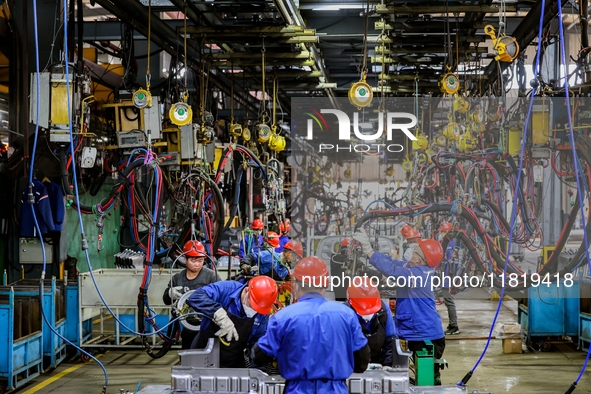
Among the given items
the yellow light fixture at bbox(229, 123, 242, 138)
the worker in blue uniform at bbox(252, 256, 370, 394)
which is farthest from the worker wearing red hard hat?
the yellow light fixture at bbox(229, 123, 242, 138)

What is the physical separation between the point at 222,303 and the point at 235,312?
0.18 metres

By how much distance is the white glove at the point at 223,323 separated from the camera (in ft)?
16.8

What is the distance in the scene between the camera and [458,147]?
35.2ft

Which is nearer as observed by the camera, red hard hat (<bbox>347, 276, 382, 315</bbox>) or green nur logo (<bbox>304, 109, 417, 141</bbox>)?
red hard hat (<bbox>347, 276, 382, 315</bbox>)

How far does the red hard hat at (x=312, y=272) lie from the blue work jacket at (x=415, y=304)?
71.7 inches

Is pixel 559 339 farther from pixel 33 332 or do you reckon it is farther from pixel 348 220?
pixel 33 332

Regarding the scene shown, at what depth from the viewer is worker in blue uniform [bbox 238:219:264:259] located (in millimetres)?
11835

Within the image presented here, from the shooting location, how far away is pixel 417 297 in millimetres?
6660

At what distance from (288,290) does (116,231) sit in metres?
8.08

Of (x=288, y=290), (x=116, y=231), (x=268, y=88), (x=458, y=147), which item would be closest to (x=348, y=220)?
(x=288, y=290)

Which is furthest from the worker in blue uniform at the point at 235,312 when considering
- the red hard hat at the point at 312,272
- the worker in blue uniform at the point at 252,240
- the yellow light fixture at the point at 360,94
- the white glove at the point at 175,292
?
the worker in blue uniform at the point at 252,240

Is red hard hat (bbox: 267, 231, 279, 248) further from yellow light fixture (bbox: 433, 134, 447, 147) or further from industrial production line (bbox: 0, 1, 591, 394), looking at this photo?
yellow light fixture (bbox: 433, 134, 447, 147)

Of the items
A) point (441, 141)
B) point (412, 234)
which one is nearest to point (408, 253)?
point (412, 234)

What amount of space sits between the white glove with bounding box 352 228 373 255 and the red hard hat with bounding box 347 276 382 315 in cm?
163
